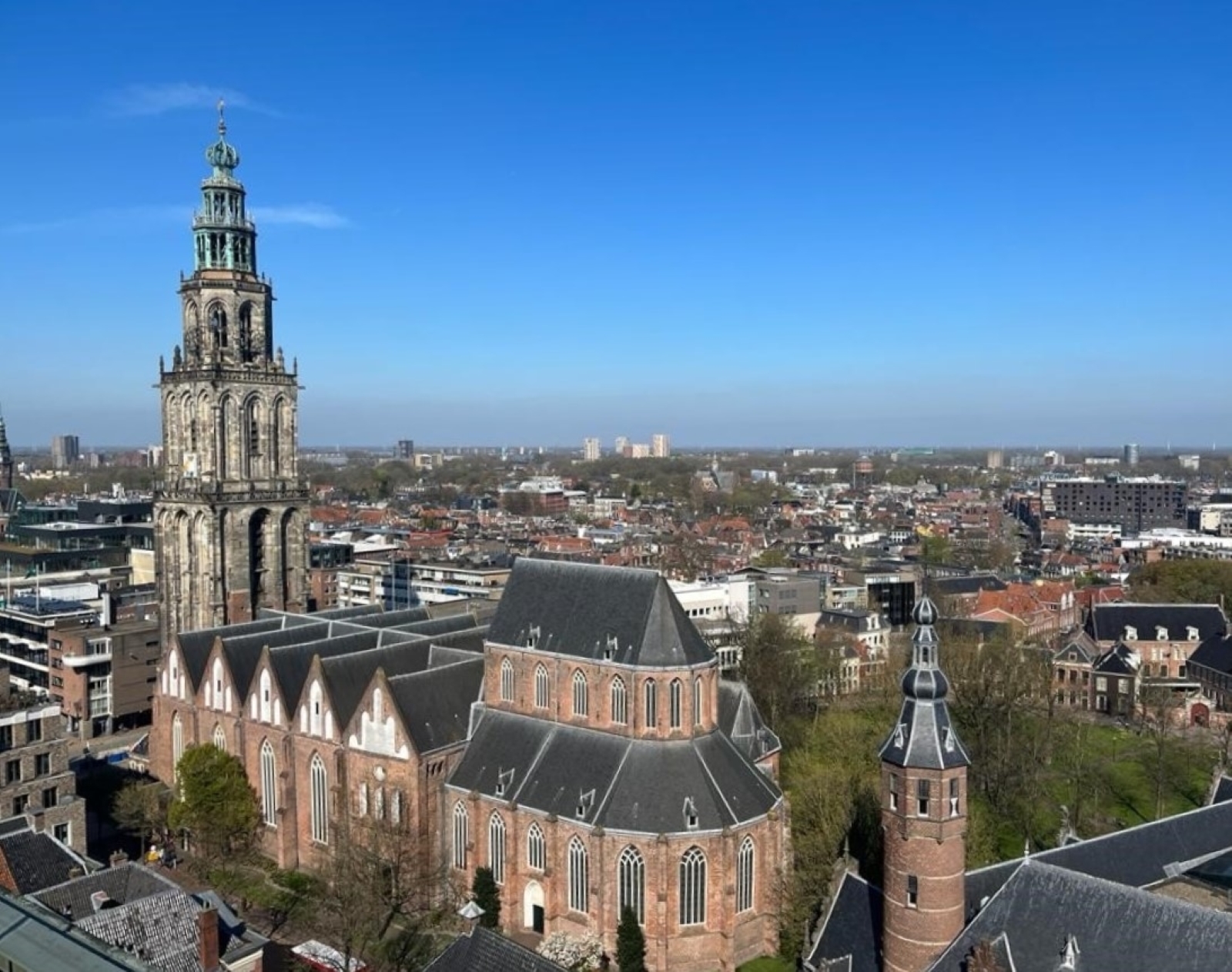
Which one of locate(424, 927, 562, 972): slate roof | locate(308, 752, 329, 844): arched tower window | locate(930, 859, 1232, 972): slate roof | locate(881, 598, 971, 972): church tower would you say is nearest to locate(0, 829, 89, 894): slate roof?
locate(308, 752, 329, 844): arched tower window

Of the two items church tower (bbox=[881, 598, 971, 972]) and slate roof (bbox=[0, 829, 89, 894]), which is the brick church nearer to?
church tower (bbox=[881, 598, 971, 972])

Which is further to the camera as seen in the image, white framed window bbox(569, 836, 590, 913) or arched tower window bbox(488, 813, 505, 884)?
arched tower window bbox(488, 813, 505, 884)

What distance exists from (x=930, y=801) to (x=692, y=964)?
15.6m


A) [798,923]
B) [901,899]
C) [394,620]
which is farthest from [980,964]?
[394,620]

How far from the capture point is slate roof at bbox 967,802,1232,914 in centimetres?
3472

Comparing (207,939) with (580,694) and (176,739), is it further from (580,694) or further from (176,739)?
(176,739)

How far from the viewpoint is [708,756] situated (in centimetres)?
4497

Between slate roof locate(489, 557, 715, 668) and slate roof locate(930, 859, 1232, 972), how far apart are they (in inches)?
678

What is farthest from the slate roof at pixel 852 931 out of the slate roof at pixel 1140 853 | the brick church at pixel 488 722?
the brick church at pixel 488 722

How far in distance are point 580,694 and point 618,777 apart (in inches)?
185


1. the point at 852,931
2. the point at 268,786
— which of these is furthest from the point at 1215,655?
the point at 268,786

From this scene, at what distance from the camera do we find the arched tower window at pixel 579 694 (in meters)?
47.0

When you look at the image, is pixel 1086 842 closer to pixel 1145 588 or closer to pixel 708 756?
pixel 708 756

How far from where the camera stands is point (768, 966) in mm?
42969
